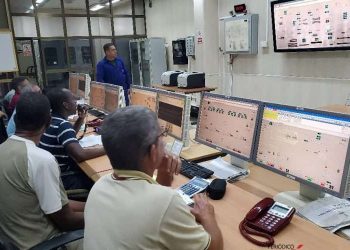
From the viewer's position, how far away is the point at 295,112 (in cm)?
139

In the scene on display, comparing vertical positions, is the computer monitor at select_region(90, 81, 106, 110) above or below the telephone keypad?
above

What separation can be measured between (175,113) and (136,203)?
51.8 inches

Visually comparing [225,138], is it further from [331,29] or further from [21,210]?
[331,29]

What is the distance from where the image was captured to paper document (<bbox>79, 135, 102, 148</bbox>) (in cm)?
257

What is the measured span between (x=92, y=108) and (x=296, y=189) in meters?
2.78

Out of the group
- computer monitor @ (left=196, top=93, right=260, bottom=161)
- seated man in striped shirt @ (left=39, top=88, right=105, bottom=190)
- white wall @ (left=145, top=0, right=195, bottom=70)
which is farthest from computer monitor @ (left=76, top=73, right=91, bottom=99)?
white wall @ (left=145, top=0, right=195, bottom=70)

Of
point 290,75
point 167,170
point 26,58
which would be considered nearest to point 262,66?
point 290,75

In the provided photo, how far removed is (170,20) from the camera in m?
7.32

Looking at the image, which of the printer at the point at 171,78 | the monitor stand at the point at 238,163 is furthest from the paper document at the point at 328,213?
the printer at the point at 171,78

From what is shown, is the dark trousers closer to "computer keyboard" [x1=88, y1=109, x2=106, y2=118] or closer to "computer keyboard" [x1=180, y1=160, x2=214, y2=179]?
"computer keyboard" [x1=180, y1=160, x2=214, y2=179]

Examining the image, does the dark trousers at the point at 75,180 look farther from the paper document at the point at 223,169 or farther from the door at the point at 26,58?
the door at the point at 26,58

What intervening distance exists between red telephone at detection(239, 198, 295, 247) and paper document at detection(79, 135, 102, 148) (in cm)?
159

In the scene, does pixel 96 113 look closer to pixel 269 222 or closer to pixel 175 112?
pixel 175 112

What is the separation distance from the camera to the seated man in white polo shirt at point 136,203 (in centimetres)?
88
